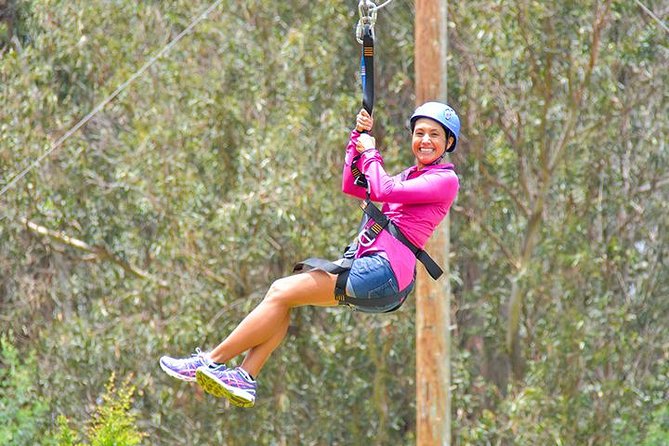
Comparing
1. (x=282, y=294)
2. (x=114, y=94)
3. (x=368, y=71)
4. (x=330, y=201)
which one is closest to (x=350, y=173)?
(x=368, y=71)

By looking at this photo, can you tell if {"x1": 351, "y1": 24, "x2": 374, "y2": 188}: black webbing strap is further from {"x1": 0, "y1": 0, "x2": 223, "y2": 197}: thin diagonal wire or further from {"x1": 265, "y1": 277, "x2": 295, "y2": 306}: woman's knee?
{"x1": 0, "y1": 0, "x2": 223, "y2": 197}: thin diagonal wire

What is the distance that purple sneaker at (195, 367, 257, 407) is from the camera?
18.7 feet

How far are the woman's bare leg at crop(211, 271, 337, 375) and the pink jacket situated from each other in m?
0.22

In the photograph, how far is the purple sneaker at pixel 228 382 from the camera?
569cm

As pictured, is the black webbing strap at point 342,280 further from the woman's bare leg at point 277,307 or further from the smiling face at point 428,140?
the smiling face at point 428,140

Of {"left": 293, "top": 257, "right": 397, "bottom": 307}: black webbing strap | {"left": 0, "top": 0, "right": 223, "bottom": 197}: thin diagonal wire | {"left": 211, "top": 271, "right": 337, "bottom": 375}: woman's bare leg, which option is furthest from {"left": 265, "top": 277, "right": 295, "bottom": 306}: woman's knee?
{"left": 0, "top": 0, "right": 223, "bottom": 197}: thin diagonal wire

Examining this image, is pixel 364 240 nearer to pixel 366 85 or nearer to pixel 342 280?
pixel 342 280

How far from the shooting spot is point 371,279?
225 inches

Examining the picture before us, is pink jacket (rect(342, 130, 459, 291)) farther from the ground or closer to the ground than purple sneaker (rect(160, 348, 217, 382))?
farther from the ground

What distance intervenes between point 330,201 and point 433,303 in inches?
79.5

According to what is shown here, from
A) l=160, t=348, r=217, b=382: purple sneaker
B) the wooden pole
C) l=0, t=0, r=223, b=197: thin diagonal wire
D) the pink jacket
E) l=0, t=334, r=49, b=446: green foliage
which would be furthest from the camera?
l=0, t=334, r=49, b=446: green foliage

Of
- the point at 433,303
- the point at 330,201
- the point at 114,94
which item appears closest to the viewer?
the point at 433,303

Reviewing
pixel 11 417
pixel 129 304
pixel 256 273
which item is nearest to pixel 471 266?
pixel 256 273

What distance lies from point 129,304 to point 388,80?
3.18 meters
